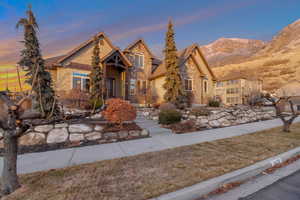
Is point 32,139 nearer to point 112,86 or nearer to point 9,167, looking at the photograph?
point 9,167

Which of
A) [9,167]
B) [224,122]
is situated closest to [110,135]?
[9,167]

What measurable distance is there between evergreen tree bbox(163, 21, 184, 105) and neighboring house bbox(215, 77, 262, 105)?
50.4 feet

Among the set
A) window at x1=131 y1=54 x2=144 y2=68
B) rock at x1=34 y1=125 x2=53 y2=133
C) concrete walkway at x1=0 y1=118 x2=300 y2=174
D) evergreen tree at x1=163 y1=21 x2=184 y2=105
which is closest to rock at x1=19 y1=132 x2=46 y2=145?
rock at x1=34 y1=125 x2=53 y2=133

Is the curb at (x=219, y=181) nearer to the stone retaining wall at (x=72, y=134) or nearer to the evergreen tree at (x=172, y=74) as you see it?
the stone retaining wall at (x=72, y=134)

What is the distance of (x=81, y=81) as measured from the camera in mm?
14977

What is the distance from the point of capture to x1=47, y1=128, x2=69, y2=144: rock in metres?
5.65

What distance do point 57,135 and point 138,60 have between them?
1471 cm

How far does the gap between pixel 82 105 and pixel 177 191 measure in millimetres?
10624

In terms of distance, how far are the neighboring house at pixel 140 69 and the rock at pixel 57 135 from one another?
1143 centimetres

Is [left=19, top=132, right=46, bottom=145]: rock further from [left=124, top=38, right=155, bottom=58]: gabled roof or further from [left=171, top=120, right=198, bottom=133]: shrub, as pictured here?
[left=124, top=38, right=155, bottom=58]: gabled roof

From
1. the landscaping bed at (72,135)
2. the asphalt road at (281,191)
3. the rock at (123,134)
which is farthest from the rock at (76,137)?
the asphalt road at (281,191)

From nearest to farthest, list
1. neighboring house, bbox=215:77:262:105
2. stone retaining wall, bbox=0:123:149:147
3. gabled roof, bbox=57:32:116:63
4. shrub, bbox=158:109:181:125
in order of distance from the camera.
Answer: stone retaining wall, bbox=0:123:149:147 → shrub, bbox=158:109:181:125 → gabled roof, bbox=57:32:116:63 → neighboring house, bbox=215:77:262:105

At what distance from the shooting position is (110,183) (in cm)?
294

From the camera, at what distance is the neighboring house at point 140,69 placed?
17953 mm
